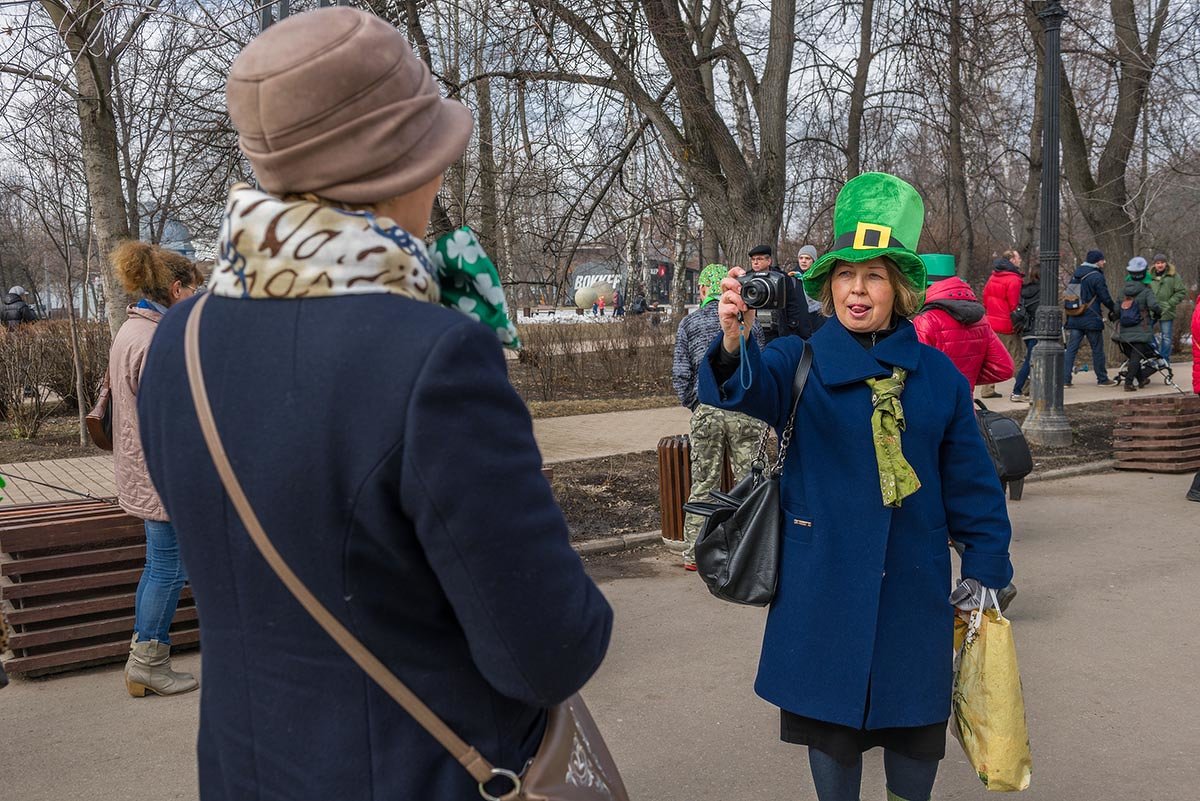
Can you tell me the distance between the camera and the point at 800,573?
279 centimetres

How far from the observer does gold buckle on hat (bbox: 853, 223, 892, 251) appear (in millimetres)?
2865

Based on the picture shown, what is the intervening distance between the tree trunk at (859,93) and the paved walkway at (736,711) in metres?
7.52

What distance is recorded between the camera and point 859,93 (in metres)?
14.4

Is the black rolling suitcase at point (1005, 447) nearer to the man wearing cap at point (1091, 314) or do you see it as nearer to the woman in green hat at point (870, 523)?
the woman in green hat at point (870, 523)

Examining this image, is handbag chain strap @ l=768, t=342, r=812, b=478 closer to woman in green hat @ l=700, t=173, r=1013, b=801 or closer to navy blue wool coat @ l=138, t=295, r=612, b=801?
woman in green hat @ l=700, t=173, r=1013, b=801

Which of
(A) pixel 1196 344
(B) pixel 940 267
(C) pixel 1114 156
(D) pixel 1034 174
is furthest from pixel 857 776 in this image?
(D) pixel 1034 174

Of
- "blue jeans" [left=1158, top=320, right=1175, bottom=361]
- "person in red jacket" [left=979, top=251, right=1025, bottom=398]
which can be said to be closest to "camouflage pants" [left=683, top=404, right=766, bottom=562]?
"person in red jacket" [left=979, top=251, right=1025, bottom=398]

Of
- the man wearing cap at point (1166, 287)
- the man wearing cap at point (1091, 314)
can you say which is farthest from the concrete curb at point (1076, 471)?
the man wearing cap at point (1166, 287)

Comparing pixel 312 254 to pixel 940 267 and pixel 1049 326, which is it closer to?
pixel 940 267

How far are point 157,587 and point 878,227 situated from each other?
343 cm

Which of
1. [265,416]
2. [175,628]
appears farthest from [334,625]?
[175,628]

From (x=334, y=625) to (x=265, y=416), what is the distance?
274 millimetres

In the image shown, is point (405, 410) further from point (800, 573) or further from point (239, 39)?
point (239, 39)

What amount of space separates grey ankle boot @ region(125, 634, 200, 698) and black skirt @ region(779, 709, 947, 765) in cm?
312
